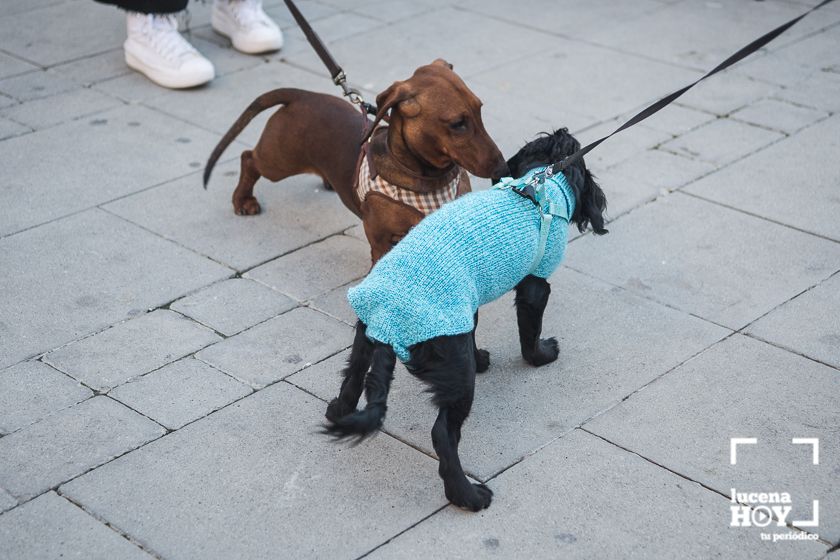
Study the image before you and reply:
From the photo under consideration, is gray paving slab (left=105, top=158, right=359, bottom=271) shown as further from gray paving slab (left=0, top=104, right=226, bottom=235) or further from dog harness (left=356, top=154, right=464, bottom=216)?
dog harness (left=356, top=154, right=464, bottom=216)

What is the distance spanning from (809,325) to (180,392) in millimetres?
2627

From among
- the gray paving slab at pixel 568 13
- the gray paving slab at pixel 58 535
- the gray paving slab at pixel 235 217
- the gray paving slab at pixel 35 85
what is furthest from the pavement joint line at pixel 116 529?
the gray paving slab at pixel 568 13

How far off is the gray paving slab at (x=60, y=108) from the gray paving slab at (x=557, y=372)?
3.12 meters

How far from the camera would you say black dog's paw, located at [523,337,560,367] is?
4.04 metres

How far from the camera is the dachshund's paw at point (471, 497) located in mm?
3260

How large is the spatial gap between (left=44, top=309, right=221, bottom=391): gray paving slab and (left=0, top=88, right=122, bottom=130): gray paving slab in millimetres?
2383

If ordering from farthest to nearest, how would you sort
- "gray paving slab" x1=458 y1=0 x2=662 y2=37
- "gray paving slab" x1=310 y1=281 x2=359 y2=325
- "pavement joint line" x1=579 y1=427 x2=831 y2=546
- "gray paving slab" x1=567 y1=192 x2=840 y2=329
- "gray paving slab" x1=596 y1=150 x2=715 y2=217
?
"gray paving slab" x1=458 y1=0 x2=662 y2=37
"gray paving slab" x1=596 y1=150 x2=715 y2=217
"gray paving slab" x1=567 y1=192 x2=840 y2=329
"gray paving slab" x1=310 y1=281 x2=359 y2=325
"pavement joint line" x1=579 y1=427 x2=831 y2=546

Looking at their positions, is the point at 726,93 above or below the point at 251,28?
below

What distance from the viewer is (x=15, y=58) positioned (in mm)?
7039

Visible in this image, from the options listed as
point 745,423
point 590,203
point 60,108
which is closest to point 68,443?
point 590,203

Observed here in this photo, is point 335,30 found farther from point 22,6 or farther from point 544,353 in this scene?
point 544,353

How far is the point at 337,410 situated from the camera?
361 cm

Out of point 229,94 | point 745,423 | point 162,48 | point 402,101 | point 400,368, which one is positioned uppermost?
point 402,101

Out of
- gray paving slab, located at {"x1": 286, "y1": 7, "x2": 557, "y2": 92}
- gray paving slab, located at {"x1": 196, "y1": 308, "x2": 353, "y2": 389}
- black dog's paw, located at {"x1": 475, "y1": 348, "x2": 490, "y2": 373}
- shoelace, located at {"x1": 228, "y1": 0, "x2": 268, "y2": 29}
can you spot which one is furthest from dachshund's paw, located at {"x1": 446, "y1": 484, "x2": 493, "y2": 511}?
shoelace, located at {"x1": 228, "y1": 0, "x2": 268, "y2": 29}
